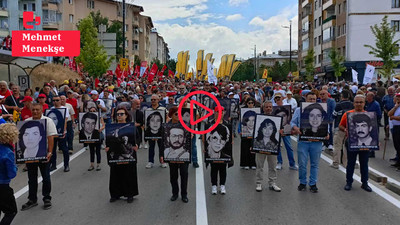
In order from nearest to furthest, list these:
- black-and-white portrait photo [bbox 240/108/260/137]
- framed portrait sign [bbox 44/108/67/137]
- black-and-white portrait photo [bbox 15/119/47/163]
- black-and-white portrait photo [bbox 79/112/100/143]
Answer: black-and-white portrait photo [bbox 15/119/47/163], framed portrait sign [bbox 44/108/67/137], black-and-white portrait photo [bbox 79/112/100/143], black-and-white portrait photo [bbox 240/108/260/137]

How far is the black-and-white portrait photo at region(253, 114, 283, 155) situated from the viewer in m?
7.77

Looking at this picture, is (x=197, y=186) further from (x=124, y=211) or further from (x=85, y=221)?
(x=85, y=221)

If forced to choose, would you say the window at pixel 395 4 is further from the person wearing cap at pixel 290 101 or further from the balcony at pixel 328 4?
the person wearing cap at pixel 290 101

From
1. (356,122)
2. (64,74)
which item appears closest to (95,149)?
(356,122)

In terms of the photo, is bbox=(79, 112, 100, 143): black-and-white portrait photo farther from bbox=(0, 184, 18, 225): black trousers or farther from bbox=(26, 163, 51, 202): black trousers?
bbox=(0, 184, 18, 225): black trousers

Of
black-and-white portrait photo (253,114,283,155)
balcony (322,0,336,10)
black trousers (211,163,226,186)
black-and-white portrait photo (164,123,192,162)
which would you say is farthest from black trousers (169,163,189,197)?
balcony (322,0,336,10)

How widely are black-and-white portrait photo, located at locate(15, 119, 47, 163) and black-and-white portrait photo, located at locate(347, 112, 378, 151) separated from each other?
5.65m

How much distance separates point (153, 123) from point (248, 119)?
2.33m

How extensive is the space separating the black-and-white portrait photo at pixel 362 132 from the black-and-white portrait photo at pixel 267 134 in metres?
1.41

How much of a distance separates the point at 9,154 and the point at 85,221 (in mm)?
1651

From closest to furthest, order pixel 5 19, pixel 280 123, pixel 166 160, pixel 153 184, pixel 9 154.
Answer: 1. pixel 9 154
2. pixel 166 160
3. pixel 280 123
4. pixel 153 184
5. pixel 5 19

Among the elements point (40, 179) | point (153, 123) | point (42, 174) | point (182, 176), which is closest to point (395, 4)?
point (153, 123)

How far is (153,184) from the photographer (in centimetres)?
848

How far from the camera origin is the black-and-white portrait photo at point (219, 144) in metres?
7.41
